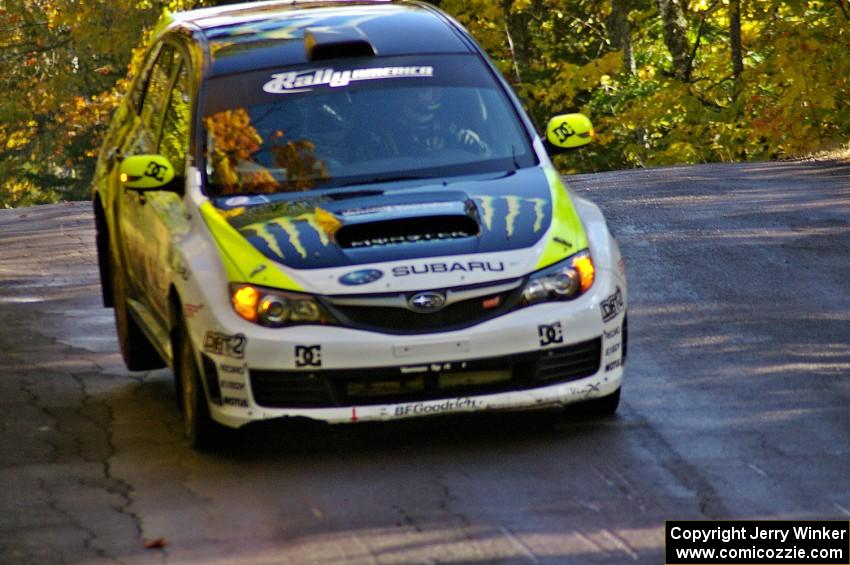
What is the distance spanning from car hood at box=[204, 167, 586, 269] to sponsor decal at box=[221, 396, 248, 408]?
580 millimetres

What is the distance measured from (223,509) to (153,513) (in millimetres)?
264

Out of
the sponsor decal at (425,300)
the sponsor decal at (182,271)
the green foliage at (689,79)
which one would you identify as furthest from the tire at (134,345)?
the green foliage at (689,79)

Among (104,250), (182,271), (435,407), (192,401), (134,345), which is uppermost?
(182,271)

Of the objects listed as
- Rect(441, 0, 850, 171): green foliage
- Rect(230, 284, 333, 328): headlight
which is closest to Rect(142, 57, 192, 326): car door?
Rect(230, 284, 333, 328): headlight

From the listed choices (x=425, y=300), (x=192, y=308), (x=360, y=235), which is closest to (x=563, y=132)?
(x=360, y=235)

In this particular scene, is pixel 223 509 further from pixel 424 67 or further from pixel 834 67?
pixel 834 67

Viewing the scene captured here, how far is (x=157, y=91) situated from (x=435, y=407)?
9.99 feet

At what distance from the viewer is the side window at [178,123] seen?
891cm

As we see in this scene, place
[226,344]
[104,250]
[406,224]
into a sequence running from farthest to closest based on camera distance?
[104,250] → [406,224] → [226,344]

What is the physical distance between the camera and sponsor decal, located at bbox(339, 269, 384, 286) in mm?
7555

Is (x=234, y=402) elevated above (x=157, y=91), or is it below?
below

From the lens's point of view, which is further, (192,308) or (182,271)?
(182,271)

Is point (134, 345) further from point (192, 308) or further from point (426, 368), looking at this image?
point (426, 368)

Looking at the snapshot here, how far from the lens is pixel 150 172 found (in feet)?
28.0
